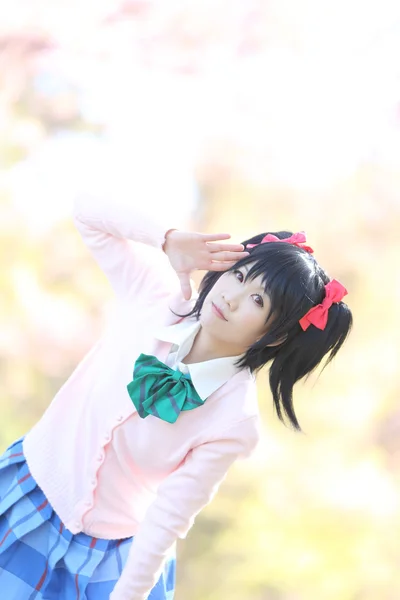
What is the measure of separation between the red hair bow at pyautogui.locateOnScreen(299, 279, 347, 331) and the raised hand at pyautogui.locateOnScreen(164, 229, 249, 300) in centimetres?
13

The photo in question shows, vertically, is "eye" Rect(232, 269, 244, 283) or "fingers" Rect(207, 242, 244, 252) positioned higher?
"fingers" Rect(207, 242, 244, 252)

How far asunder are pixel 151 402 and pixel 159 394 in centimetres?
2

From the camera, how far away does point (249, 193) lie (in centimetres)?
212

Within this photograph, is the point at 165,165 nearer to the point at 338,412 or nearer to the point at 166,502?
the point at 338,412

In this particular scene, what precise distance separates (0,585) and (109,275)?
50cm

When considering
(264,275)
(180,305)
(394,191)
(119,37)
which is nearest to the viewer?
(264,275)

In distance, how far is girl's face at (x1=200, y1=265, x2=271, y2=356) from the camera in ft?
3.45

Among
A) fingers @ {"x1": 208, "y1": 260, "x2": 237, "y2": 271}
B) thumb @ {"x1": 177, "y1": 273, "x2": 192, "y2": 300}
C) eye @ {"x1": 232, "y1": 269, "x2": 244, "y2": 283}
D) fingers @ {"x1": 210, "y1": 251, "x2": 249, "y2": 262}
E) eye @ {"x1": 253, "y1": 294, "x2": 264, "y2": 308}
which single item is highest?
fingers @ {"x1": 210, "y1": 251, "x2": 249, "y2": 262}

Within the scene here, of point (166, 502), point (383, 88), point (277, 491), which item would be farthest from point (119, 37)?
point (166, 502)

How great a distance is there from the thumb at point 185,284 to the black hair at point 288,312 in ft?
0.07

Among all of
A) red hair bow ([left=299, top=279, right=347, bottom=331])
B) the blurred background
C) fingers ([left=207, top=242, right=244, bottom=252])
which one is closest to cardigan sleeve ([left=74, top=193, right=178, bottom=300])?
fingers ([left=207, top=242, right=244, bottom=252])

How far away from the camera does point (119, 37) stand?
87.0 inches

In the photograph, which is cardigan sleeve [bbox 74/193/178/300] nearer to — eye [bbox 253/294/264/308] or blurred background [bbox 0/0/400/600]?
eye [bbox 253/294/264/308]

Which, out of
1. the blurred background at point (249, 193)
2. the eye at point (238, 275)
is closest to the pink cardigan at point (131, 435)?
the eye at point (238, 275)
